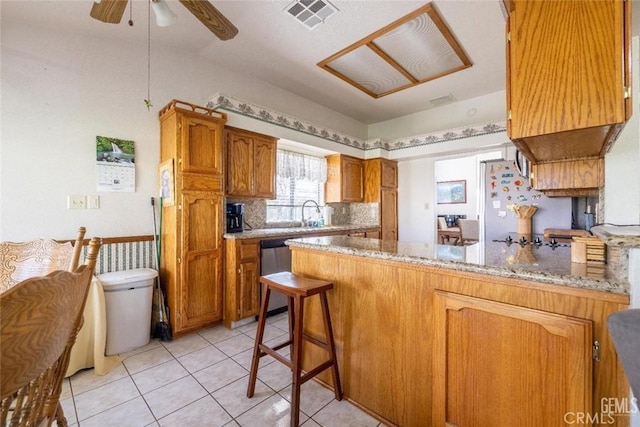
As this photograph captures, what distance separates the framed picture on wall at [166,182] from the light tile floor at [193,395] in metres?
1.34

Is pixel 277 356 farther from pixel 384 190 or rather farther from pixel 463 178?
pixel 463 178

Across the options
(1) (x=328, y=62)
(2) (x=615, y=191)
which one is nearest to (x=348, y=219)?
(1) (x=328, y=62)

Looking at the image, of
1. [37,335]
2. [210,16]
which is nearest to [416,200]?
[210,16]

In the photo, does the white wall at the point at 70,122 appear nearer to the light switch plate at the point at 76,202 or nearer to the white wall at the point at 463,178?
the light switch plate at the point at 76,202

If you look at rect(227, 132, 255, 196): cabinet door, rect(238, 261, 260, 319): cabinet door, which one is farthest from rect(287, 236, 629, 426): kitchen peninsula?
rect(227, 132, 255, 196): cabinet door

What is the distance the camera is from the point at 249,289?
2883 mm

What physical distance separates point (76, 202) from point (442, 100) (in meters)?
4.70

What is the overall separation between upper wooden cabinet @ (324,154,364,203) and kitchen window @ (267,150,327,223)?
11 centimetres

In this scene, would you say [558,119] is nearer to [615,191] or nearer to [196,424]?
[615,191]

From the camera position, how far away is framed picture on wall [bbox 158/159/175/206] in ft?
8.39

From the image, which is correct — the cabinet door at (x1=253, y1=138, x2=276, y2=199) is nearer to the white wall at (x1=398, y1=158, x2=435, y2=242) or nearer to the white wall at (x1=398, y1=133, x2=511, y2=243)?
the white wall at (x1=398, y1=133, x2=511, y2=243)

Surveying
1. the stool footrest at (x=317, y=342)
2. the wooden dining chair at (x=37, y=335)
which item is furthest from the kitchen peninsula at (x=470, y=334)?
the wooden dining chair at (x=37, y=335)

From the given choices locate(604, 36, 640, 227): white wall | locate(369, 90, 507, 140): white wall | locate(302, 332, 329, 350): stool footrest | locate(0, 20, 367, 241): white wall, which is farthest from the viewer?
locate(369, 90, 507, 140): white wall

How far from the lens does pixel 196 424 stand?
1.53 meters
